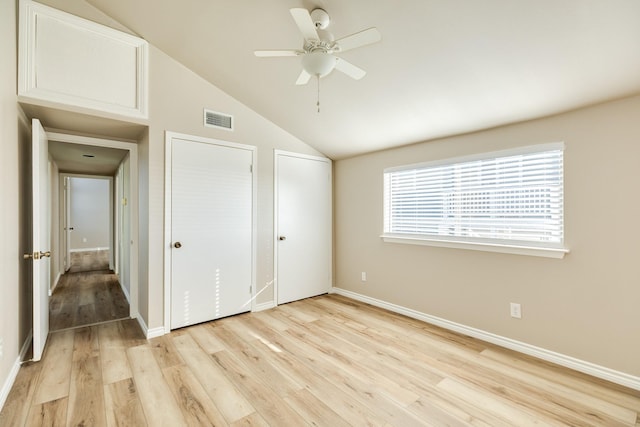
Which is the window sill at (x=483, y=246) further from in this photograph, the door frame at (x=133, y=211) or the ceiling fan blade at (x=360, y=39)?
the door frame at (x=133, y=211)

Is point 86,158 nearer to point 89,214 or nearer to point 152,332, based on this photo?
point 152,332

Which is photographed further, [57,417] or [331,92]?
[331,92]

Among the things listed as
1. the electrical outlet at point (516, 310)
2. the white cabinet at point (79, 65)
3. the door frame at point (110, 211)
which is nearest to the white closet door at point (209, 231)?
the white cabinet at point (79, 65)

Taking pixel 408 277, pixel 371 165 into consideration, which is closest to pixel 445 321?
pixel 408 277

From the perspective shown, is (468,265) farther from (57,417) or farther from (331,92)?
(57,417)

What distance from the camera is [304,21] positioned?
1.64 metres

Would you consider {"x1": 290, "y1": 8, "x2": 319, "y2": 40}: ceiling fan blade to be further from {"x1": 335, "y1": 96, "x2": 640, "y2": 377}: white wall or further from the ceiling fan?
{"x1": 335, "y1": 96, "x2": 640, "y2": 377}: white wall

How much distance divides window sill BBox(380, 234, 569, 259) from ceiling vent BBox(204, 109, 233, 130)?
2.38 metres

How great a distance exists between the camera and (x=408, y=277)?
142 inches

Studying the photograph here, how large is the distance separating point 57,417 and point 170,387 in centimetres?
Answer: 62

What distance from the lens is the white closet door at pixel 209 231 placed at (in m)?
3.14

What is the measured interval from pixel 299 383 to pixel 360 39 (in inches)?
92.5

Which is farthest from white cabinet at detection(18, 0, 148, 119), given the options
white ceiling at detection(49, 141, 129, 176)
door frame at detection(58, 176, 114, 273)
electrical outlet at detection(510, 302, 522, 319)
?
electrical outlet at detection(510, 302, 522, 319)

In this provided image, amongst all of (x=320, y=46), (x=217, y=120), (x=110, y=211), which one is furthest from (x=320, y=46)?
(x=110, y=211)
